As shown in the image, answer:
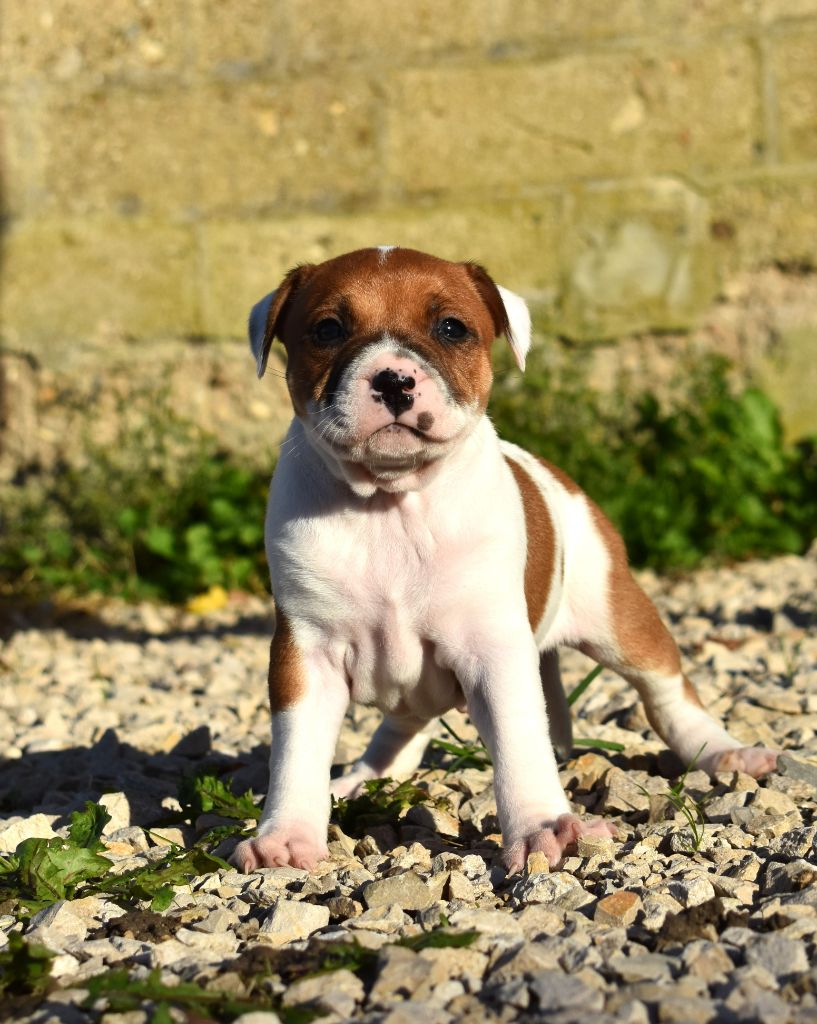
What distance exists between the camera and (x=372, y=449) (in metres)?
3.23

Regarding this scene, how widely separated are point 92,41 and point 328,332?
512cm

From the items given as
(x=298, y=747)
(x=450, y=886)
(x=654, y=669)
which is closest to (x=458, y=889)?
(x=450, y=886)

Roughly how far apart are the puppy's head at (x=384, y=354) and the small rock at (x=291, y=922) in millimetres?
1057

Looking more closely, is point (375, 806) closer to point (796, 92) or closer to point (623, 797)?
point (623, 797)

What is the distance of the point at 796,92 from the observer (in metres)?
7.45

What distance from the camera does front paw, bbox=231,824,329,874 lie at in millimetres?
3135

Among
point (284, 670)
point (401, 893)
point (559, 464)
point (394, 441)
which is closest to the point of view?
point (401, 893)

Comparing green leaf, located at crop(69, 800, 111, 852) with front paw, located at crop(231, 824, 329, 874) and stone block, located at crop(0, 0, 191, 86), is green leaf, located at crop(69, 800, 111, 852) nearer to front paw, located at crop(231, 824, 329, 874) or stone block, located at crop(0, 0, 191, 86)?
front paw, located at crop(231, 824, 329, 874)

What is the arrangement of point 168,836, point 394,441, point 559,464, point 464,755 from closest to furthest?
point 394,441 → point 168,836 → point 464,755 → point 559,464

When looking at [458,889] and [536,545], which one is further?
[536,545]

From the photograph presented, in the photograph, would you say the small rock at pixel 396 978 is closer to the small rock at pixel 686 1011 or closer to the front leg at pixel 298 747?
the small rock at pixel 686 1011

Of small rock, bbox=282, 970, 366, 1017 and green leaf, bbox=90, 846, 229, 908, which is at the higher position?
small rock, bbox=282, 970, 366, 1017

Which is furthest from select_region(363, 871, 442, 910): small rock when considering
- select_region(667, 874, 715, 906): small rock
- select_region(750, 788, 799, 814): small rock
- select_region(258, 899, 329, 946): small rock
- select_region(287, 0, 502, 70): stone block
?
select_region(287, 0, 502, 70): stone block

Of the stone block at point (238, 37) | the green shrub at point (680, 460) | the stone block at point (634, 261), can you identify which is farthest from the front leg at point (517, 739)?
the stone block at point (238, 37)
